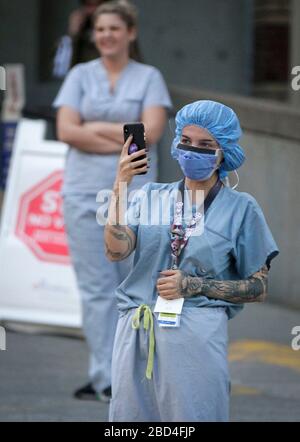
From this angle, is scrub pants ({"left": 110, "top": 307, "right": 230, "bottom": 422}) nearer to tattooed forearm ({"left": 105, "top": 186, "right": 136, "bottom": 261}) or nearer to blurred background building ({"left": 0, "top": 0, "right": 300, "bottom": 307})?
tattooed forearm ({"left": 105, "top": 186, "right": 136, "bottom": 261})

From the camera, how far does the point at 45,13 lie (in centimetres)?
1425

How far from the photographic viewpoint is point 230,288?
442cm

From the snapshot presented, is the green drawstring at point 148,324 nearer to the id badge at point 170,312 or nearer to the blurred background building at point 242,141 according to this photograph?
the id badge at point 170,312

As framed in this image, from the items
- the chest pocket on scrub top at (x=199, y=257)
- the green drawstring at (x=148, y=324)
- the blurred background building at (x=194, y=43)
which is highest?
the chest pocket on scrub top at (x=199, y=257)

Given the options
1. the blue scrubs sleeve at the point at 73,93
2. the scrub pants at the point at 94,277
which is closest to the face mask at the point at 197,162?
the scrub pants at the point at 94,277

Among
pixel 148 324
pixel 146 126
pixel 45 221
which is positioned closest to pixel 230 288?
pixel 148 324

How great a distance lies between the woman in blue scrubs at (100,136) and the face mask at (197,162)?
95.3 inches

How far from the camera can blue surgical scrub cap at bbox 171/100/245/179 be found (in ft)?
14.4

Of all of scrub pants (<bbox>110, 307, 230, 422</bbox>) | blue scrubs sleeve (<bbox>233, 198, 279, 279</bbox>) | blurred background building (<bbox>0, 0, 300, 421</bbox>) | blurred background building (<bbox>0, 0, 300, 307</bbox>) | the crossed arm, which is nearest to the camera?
scrub pants (<bbox>110, 307, 230, 422</bbox>)

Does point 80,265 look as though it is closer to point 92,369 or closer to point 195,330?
point 92,369

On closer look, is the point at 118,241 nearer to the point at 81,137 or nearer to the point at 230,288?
the point at 230,288

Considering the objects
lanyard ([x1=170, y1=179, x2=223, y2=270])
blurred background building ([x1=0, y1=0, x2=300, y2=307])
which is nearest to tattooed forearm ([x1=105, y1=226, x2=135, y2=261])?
lanyard ([x1=170, y1=179, x2=223, y2=270])

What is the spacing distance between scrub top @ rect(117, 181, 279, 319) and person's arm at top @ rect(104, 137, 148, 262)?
0.17 feet

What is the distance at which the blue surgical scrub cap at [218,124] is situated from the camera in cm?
438
